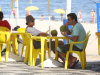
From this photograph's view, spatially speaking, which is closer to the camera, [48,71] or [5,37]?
[48,71]

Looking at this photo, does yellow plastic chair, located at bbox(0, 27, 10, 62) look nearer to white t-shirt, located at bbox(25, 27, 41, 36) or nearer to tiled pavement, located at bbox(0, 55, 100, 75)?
white t-shirt, located at bbox(25, 27, 41, 36)

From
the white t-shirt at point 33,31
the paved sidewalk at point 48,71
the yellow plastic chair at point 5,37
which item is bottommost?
the paved sidewalk at point 48,71

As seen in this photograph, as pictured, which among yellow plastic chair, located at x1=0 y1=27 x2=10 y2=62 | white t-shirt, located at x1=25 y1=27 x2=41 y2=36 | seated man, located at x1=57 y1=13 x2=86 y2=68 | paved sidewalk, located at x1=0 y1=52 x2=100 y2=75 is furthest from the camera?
yellow plastic chair, located at x1=0 y1=27 x2=10 y2=62

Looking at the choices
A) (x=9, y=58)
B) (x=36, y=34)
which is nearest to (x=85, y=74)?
(x=36, y=34)

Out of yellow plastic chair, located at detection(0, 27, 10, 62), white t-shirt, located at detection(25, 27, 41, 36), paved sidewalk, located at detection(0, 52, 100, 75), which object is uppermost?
white t-shirt, located at detection(25, 27, 41, 36)

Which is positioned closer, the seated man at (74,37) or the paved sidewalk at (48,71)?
the paved sidewalk at (48,71)

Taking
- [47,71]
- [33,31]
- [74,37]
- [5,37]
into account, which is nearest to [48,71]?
[47,71]

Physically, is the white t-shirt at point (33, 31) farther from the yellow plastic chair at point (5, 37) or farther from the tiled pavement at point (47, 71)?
the yellow plastic chair at point (5, 37)

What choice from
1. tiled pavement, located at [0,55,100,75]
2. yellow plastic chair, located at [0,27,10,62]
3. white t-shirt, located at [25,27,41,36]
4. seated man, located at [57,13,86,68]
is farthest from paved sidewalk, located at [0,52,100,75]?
yellow plastic chair, located at [0,27,10,62]

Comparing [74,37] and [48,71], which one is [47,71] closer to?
[48,71]

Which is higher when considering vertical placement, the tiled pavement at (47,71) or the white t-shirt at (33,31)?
the white t-shirt at (33,31)

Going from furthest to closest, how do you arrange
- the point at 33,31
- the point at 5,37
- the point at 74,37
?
the point at 5,37
the point at 33,31
the point at 74,37

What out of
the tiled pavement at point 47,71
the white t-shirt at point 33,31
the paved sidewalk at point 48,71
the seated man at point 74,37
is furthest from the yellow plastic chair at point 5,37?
the seated man at point 74,37

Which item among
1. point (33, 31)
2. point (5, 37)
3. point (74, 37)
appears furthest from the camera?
point (5, 37)
